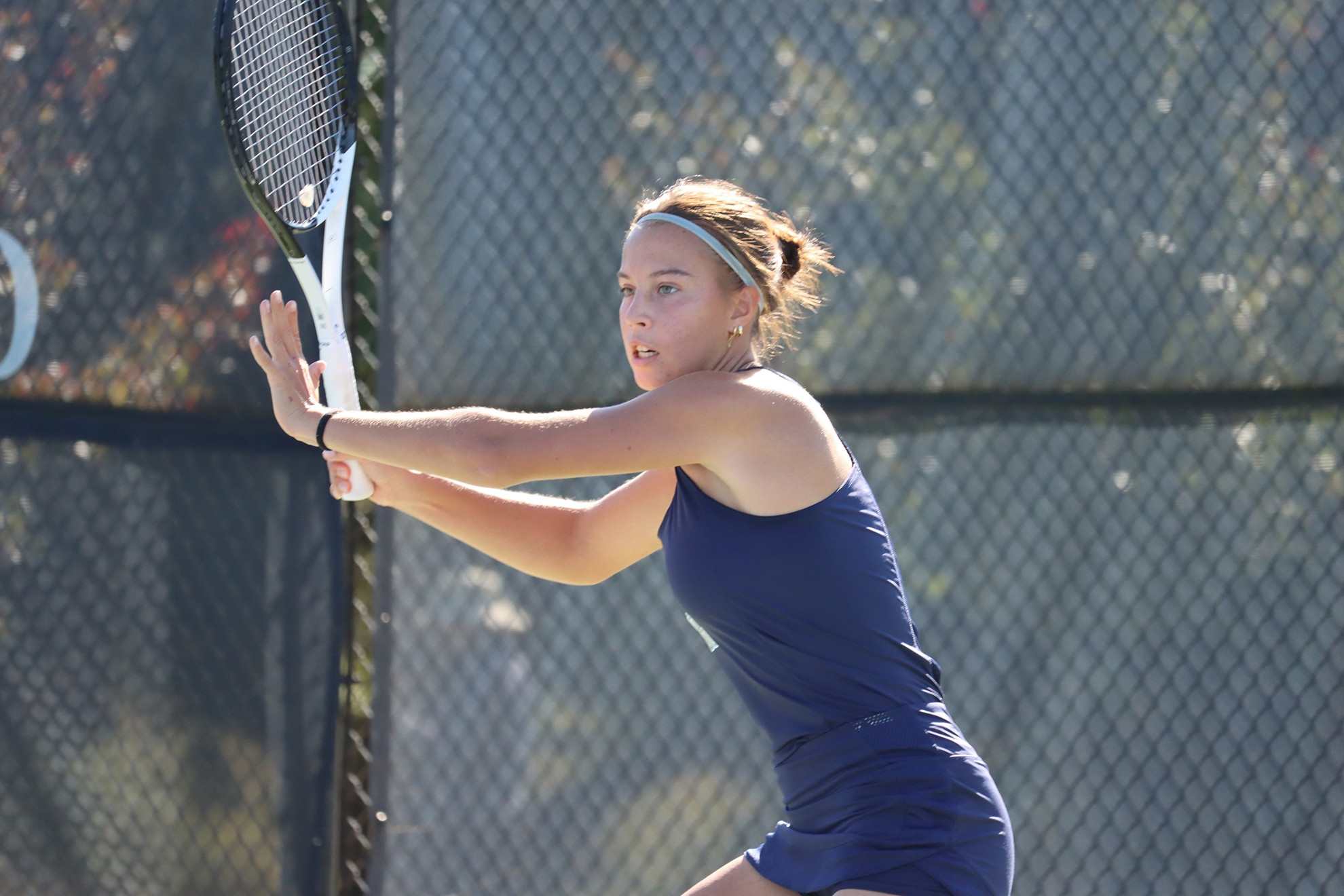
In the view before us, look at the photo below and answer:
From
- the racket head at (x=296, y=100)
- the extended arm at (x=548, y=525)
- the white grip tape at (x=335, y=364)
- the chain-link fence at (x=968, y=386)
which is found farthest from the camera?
the chain-link fence at (x=968, y=386)

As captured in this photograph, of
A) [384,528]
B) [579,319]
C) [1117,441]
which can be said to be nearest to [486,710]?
[384,528]

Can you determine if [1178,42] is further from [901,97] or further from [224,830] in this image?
[224,830]

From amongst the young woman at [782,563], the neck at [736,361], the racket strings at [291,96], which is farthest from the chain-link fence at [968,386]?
the young woman at [782,563]

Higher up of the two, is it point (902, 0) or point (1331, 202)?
point (902, 0)

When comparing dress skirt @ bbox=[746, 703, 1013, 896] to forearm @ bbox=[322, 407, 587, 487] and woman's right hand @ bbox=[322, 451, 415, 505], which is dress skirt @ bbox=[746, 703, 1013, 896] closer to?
forearm @ bbox=[322, 407, 587, 487]

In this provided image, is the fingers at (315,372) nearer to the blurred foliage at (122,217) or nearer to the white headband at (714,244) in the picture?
the white headband at (714,244)

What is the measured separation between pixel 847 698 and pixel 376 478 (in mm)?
840

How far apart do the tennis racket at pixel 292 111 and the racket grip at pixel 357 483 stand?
28 cm

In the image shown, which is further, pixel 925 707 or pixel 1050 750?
pixel 1050 750

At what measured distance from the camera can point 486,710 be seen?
116 inches

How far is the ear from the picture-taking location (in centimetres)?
190

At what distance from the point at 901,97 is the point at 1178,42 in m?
0.63

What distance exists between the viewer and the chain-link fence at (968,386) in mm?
2885

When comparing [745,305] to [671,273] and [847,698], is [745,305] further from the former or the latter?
[847,698]
